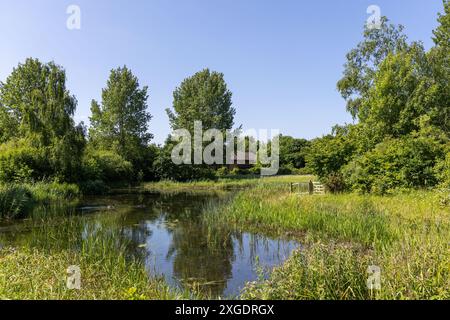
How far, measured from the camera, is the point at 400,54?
25203mm

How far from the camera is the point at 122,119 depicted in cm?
3891

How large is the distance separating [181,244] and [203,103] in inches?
1281

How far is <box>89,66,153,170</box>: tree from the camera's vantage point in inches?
1494

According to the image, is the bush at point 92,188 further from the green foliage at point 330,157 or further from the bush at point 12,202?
the green foliage at point 330,157

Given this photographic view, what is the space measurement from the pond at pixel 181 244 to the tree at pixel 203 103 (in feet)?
88.3

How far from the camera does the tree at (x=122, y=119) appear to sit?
124 feet

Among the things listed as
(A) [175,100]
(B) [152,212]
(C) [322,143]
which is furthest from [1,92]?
(C) [322,143]

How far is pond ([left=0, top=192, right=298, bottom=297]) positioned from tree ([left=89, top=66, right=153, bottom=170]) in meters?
23.9

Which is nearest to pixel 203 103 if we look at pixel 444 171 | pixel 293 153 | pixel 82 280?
pixel 293 153

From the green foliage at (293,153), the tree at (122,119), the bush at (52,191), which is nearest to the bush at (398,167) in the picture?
the bush at (52,191)

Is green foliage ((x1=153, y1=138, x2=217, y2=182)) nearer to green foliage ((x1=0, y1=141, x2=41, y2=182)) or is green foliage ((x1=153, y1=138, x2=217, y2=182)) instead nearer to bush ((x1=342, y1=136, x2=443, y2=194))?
green foliage ((x1=0, y1=141, x2=41, y2=182))

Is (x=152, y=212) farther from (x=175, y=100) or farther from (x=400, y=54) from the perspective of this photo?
(x=175, y=100)

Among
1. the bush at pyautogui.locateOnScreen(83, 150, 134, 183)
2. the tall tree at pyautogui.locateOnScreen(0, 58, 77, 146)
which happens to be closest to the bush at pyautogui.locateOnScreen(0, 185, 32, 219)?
the tall tree at pyautogui.locateOnScreen(0, 58, 77, 146)
